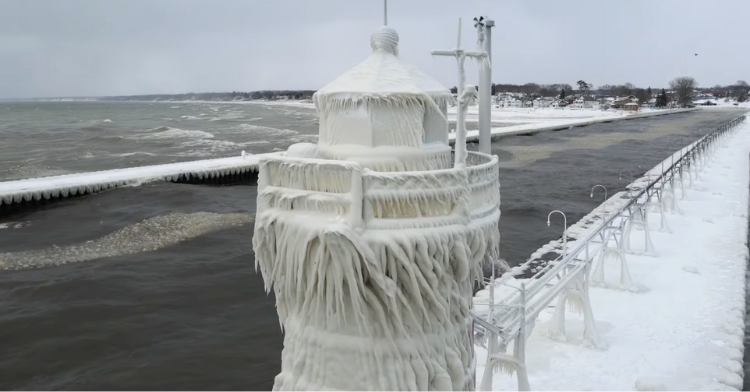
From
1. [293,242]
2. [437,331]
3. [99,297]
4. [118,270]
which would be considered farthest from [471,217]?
[118,270]

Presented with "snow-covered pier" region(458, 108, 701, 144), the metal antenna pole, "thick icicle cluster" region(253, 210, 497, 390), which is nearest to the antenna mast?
the metal antenna pole

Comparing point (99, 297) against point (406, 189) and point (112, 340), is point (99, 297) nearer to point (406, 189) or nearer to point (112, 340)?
point (112, 340)

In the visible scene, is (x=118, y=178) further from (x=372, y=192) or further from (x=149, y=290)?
(x=372, y=192)

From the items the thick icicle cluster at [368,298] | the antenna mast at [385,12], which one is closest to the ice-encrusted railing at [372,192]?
the thick icicle cluster at [368,298]

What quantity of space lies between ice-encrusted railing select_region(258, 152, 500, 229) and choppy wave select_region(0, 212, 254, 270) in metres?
22.2

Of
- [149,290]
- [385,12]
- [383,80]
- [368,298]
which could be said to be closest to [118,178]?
[149,290]

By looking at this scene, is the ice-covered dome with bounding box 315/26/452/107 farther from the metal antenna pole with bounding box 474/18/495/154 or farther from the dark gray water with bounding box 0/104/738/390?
the dark gray water with bounding box 0/104/738/390

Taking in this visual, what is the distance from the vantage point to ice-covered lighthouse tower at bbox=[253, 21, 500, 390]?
222 inches

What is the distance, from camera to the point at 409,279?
5.77 metres

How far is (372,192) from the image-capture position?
Answer: 18.5ft

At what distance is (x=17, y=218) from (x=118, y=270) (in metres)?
13.2

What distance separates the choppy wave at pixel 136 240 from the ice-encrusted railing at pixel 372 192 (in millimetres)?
22207

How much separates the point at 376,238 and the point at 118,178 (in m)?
37.6

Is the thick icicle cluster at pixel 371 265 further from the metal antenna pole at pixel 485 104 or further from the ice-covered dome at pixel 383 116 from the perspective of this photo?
the metal antenna pole at pixel 485 104
